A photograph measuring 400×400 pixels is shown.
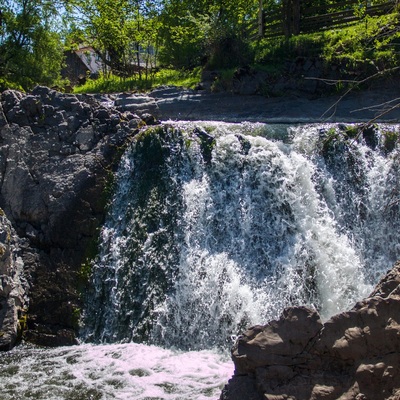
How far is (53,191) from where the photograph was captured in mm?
10992

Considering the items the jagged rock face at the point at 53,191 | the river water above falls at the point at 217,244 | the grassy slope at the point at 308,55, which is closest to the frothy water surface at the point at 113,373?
the river water above falls at the point at 217,244

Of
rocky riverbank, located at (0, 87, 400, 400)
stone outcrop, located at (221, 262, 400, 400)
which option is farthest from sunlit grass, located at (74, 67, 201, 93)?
stone outcrop, located at (221, 262, 400, 400)

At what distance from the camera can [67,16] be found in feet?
62.6

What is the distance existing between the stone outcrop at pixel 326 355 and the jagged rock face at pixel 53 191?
5124 mm

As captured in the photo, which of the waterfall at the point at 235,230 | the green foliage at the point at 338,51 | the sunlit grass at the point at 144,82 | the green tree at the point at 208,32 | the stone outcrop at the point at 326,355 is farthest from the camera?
the green tree at the point at 208,32

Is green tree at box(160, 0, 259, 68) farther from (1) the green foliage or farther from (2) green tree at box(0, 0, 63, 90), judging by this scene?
(2) green tree at box(0, 0, 63, 90)

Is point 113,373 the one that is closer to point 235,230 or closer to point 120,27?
point 235,230

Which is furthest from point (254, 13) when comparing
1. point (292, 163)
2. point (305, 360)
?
point (305, 360)

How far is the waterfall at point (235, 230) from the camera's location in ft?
30.3

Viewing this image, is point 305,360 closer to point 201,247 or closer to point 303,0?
point 201,247

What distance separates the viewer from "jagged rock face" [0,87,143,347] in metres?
10.0

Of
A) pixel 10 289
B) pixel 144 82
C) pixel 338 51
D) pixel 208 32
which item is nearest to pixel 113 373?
pixel 10 289

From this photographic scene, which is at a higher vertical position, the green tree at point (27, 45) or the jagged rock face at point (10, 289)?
the green tree at point (27, 45)

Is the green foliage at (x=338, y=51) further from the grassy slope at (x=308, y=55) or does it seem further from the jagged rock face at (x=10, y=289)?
the jagged rock face at (x=10, y=289)
